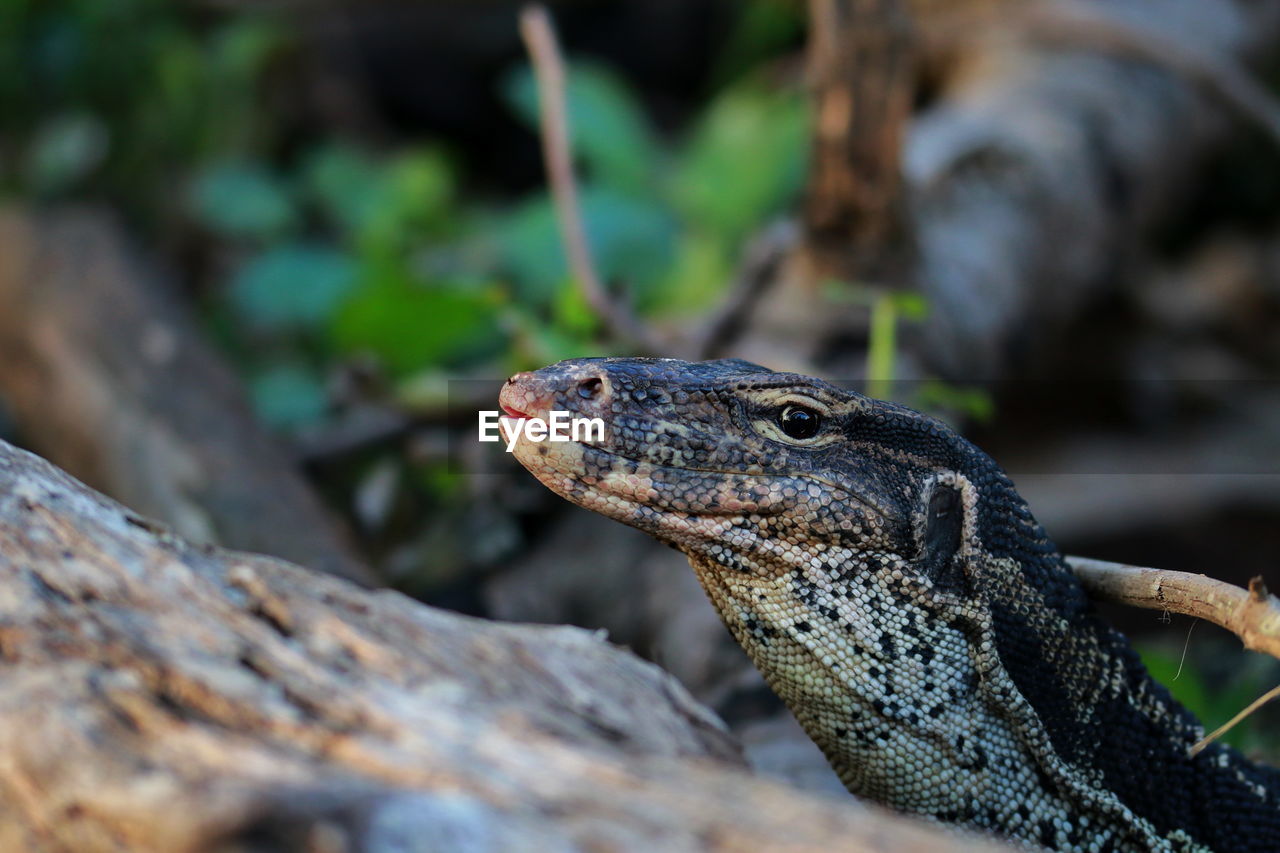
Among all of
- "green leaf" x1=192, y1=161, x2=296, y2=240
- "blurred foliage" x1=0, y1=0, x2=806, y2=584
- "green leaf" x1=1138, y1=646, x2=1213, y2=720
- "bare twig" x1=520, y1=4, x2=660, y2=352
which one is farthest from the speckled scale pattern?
"green leaf" x1=192, y1=161, x2=296, y2=240

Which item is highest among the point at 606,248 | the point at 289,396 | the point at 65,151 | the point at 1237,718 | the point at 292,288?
the point at 606,248

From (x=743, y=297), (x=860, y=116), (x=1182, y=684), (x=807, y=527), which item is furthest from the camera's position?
(x=743, y=297)

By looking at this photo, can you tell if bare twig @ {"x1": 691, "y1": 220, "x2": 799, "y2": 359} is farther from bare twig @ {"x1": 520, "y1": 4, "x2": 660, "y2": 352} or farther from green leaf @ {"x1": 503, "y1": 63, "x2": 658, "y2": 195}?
green leaf @ {"x1": 503, "y1": 63, "x2": 658, "y2": 195}

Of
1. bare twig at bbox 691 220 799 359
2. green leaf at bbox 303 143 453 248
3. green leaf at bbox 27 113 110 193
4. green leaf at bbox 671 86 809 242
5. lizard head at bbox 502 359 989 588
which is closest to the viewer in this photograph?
lizard head at bbox 502 359 989 588

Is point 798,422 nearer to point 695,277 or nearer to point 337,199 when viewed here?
point 695,277

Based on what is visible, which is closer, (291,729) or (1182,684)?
(291,729)

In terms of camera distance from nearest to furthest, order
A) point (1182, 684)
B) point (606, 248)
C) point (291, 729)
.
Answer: point (291, 729), point (1182, 684), point (606, 248)

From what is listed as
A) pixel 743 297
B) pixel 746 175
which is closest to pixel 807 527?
pixel 743 297
